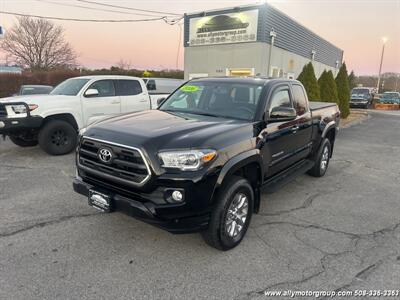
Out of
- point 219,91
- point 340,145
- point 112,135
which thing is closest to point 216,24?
point 340,145

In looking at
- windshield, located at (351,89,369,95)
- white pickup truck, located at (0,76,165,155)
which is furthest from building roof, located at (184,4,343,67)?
white pickup truck, located at (0,76,165,155)

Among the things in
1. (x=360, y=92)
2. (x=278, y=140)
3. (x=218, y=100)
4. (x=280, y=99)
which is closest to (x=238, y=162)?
(x=278, y=140)

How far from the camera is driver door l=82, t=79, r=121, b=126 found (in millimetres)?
7328

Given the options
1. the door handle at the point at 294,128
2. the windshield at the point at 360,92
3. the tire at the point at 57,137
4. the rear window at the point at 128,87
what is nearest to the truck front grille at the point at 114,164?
the door handle at the point at 294,128

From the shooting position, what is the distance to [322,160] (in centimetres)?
608

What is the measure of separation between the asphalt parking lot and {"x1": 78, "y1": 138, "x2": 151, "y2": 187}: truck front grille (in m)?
0.82

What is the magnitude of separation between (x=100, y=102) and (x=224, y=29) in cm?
1432

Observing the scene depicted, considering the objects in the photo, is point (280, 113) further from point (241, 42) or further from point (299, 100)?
point (241, 42)

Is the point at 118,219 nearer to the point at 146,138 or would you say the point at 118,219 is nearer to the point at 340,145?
the point at 146,138

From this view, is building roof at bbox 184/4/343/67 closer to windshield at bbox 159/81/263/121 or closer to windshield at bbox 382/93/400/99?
windshield at bbox 382/93/400/99

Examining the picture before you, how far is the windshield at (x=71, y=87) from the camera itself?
24.0ft

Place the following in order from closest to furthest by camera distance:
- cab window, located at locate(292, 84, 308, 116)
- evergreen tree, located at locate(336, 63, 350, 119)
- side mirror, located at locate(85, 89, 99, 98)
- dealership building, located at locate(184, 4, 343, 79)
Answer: cab window, located at locate(292, 84, 308, 116)
side mirror, located at locate(85, 89, 99, 98)
evergreen tree, located at locate(336, 63, 350, 119)
dealership building, located at locate(184, 4, 343, 79)

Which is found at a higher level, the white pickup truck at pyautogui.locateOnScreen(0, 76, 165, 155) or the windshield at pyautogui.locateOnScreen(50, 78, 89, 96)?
the windshield at pyautogui.locateOnScreen(50, 78, 89, 96)

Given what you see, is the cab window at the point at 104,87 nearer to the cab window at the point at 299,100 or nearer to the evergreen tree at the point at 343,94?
the cab window at the point at 299,100
